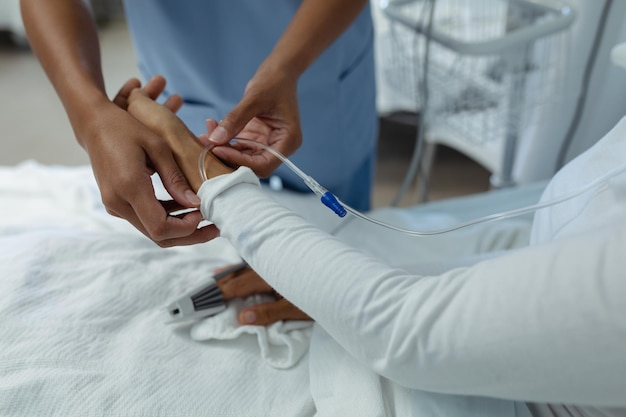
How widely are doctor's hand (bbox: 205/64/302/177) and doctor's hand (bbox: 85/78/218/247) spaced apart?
78mm

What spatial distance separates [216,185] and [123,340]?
0.89 ft

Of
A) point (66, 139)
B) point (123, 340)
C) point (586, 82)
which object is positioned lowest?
point (66, 139)

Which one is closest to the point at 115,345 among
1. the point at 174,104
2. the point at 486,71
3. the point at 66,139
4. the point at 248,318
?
the point at 248,318

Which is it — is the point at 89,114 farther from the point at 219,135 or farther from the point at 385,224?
the point at 385,224

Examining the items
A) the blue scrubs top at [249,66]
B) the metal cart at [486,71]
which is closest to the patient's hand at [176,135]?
the blue scrubs top at [249,66]

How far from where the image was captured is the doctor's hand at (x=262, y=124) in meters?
0.75

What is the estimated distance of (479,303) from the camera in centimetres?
48

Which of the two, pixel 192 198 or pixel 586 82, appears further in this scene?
pixel 586 82

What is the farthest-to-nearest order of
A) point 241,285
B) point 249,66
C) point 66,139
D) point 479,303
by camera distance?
1. point 66,139
2. point 249,66
3. point 241,285
4. point 479,303

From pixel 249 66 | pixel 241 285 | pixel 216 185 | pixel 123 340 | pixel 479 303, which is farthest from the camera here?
pixel 249 66

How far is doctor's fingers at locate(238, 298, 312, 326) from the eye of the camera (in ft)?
2.57

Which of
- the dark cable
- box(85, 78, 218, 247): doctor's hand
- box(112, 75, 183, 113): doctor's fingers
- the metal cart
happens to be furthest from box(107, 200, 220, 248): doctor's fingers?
the dark cable

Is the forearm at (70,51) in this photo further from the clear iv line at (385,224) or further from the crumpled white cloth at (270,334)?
the crumpled white cloth at (270,334)

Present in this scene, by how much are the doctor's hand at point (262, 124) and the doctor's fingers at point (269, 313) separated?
192 millimetres
